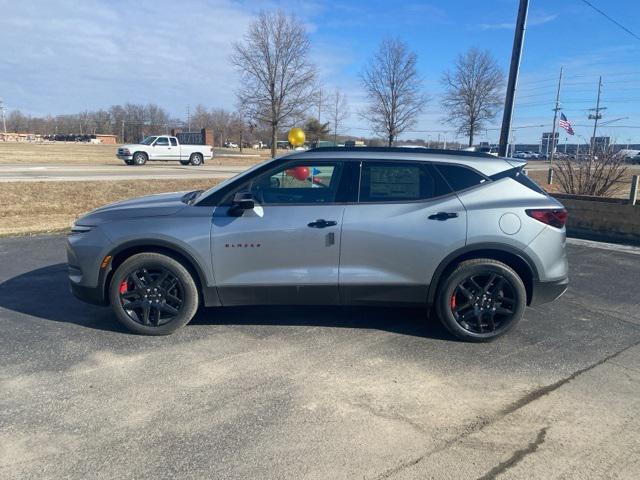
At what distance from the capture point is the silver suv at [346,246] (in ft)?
13.3

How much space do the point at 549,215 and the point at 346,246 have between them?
5.92 feet

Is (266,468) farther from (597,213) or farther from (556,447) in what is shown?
(597,213)

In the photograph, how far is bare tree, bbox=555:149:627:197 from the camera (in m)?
11.1

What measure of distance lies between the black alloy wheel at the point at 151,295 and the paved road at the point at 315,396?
22 cm

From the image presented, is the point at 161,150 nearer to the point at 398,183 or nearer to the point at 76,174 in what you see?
the point at 76,174

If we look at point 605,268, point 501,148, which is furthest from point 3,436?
point 501,148

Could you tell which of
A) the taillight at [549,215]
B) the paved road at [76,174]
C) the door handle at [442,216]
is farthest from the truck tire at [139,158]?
the taillight at [549,215]

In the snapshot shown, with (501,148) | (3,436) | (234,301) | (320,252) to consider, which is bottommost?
(3,436)

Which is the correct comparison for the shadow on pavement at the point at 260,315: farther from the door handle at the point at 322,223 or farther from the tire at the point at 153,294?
the door handle at the point at 322,223

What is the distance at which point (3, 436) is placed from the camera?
272 cm

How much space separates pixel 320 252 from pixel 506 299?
1.71 m

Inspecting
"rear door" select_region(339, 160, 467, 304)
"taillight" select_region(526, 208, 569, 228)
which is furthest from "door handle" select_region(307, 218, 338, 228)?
"taillight" select_region(526, 208, 569, 228)

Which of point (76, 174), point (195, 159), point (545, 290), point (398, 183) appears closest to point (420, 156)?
point (398, 183)

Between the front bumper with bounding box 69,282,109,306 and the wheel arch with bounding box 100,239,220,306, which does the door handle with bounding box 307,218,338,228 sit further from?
the front bumper with bounding box 69,282,109,306
